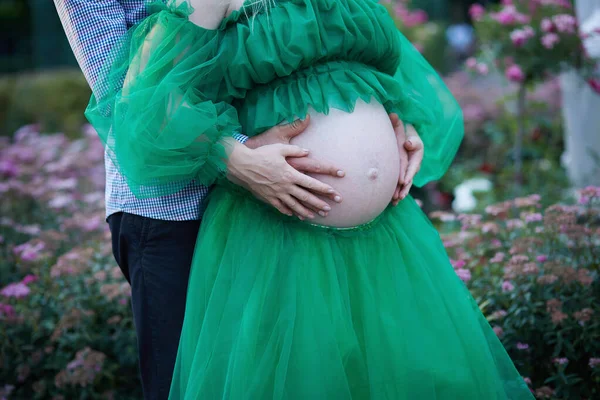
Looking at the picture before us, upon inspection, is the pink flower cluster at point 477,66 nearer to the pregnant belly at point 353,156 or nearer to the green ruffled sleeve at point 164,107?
the pregnant belly at point 353,156

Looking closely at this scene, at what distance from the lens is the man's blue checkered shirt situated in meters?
1.57

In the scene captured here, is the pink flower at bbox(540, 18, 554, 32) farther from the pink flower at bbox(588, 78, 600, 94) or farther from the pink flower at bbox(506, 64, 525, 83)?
the pink flower at bbox(588, 78, 600, 94)

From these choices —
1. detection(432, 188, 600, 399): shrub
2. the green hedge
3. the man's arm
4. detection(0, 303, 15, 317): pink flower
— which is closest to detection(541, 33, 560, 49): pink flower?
detection(432, 188, 600, 399): shrub

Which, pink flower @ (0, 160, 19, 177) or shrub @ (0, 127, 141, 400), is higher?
pink flower @ (0, 160, 19, 177)

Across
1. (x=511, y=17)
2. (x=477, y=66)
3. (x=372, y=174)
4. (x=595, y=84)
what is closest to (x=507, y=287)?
(x=372, y=174)

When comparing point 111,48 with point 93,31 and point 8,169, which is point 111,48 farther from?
point 8,169

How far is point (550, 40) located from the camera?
4180mm

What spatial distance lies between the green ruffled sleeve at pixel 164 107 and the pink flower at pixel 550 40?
10.6 ft

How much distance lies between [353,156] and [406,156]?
11.1 inches

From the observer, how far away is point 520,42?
14.2 feet

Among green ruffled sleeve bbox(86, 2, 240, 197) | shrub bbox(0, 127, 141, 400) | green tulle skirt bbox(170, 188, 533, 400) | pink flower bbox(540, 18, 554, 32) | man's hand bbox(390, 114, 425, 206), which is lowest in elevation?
shrub bbox(0, 127, 141, 400)

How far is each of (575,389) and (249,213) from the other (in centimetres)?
136

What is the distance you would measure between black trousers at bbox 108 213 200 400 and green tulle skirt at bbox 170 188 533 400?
73mm

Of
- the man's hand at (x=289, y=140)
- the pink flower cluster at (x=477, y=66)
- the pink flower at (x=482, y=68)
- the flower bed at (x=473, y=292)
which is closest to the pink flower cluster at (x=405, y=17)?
the pink flower cluster at (x=477, y=66)
